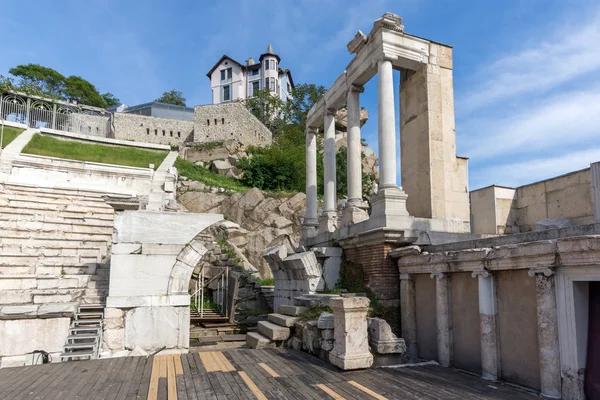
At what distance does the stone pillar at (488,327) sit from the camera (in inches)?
221

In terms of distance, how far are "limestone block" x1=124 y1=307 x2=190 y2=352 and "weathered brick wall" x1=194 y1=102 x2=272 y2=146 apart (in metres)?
33.8

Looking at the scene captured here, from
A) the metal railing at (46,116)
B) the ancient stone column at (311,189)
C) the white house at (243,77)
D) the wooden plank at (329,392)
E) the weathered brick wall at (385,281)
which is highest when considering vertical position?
the white house at (243,77)

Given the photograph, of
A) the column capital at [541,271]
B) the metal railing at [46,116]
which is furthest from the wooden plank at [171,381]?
the metal railing at [46,116]

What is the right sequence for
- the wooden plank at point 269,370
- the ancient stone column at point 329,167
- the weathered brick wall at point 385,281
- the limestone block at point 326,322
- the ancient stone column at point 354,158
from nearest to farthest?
the wooden plank at point 269,370
the limestone block at point 326,322
the weathered brick wall at point 385,281
the ancient stone column at point 354,158
the ancient stone column at point 329,167

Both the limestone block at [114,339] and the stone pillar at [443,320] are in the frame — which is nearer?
the stone pillar at [443,320]

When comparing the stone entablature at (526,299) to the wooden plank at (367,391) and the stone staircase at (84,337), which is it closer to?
the wooden plank at (367,391)

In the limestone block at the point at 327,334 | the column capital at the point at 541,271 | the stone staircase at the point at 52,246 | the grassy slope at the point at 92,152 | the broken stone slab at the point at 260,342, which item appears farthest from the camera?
the grassy slope at the point at 92,152

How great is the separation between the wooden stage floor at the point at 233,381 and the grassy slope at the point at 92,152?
65.5ft

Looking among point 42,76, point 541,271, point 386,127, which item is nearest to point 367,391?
point 541,271

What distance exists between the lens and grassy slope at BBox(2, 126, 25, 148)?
23.2 metres

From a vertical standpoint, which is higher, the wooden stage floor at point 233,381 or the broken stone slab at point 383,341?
the broken stone slab at point 383,341

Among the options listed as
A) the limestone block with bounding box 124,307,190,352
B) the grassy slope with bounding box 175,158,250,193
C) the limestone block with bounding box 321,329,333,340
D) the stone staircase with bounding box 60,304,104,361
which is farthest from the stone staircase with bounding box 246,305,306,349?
the grassy slope with bounding box 175,158,250,193

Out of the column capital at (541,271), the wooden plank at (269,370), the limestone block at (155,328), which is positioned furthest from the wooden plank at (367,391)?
the limestone block at (155,328)

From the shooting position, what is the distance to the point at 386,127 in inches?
374
